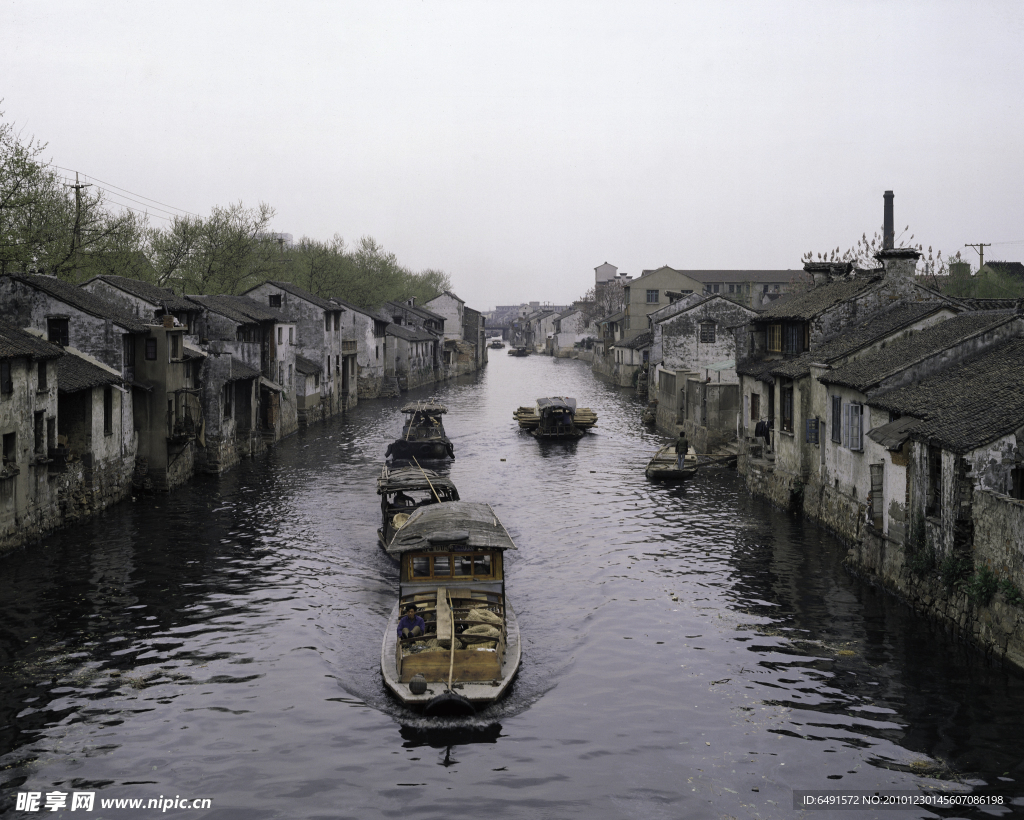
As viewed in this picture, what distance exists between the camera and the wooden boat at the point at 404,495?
3444 cm

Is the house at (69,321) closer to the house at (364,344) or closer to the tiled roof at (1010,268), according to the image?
the house at (364,344)

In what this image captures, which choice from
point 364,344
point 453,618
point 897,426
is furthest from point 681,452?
point 364,344

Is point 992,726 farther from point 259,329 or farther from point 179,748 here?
point 259,329

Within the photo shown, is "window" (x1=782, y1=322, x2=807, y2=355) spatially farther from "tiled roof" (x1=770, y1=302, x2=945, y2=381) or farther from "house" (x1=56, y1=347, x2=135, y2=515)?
"house" (x1=56, y1=347, x2=135, y2=515)

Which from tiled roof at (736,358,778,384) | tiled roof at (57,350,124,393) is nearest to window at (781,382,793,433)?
tiled roof at (736,358,778,384)

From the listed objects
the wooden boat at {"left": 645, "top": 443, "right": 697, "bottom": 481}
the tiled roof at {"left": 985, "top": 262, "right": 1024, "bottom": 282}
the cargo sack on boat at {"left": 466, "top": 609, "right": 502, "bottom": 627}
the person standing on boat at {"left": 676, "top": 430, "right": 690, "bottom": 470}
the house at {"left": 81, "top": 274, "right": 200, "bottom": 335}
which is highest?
the tiled roof at {"left": 985, "top": 262, "right": 1024, "bottom": 282}

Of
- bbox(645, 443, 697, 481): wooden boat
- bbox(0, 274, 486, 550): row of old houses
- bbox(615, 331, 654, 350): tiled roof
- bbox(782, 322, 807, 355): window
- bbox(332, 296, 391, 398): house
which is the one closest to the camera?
bbox(0, 274, 486, 550): row of old houses

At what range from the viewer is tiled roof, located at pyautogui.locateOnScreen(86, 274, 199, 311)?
148 feet

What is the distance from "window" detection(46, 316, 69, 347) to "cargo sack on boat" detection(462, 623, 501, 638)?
26458mm

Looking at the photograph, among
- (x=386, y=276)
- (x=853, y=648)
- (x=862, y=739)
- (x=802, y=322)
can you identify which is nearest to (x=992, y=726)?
(x=862, y=739)

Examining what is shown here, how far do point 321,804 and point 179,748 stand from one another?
363 centimetres

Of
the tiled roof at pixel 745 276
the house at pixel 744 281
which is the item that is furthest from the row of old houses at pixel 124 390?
the tiled roof at pixel 745 276

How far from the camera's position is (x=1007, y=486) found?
22.0 meters

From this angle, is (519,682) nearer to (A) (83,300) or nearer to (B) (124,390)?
(B) (124,390)
